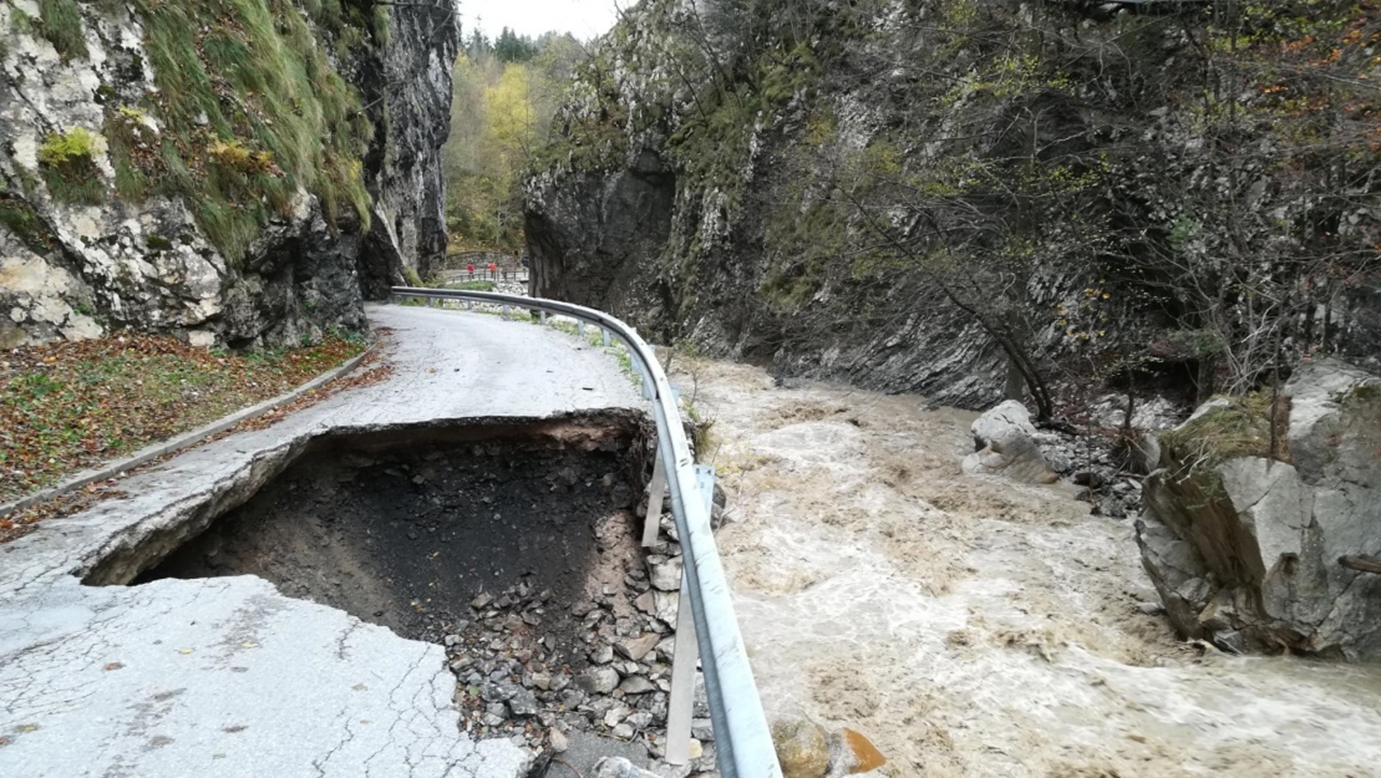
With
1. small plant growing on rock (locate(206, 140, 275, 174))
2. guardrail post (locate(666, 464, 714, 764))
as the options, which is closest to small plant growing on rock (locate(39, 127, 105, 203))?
small plant growing on rock (locate(206, 140, 275, 174))

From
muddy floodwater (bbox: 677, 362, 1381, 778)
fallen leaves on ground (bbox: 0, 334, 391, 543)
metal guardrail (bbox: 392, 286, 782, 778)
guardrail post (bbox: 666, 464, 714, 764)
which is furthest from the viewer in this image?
fallen leaves on ground (bbox: 0, 334, 391, 543)

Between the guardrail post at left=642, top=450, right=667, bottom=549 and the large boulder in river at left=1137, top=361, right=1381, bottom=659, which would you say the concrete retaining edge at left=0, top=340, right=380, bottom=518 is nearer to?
the guardrail post at left=642, top=450, right=667, bottom=549

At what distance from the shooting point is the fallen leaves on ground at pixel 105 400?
212 inches

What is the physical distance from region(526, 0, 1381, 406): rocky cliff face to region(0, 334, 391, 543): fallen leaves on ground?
364 inches

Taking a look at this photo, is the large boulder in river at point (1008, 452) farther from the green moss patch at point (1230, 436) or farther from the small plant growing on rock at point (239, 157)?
the small plant growing on rock at point (239, 157)

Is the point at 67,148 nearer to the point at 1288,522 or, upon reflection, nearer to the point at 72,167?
the point at 72,167

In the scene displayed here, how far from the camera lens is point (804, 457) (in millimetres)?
9422

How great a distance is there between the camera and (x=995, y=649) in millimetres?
5121

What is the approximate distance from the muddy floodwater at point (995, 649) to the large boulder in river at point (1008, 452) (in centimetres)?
34

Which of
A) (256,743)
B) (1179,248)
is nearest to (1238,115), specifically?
(1179,248)

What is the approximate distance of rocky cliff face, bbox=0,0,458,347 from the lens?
800 cm

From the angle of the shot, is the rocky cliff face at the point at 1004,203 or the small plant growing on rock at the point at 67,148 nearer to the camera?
the rocky cliff face at the point at 1004,203

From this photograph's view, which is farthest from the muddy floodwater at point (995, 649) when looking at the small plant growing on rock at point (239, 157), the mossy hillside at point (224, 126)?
the small plant growing on rock at point (239, 157)

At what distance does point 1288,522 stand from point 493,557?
20.0ft
